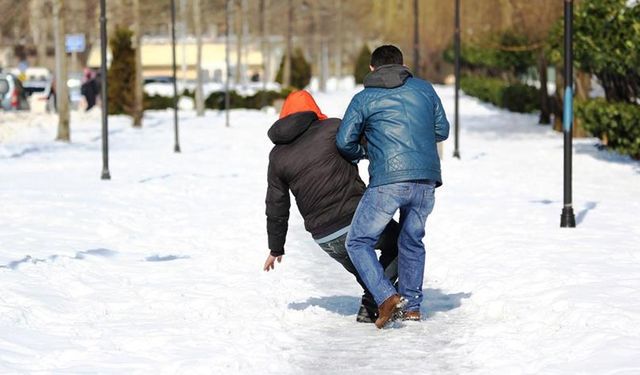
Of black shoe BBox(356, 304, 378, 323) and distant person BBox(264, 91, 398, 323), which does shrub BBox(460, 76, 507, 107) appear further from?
distant person BBox(264, 91, 398, 323)

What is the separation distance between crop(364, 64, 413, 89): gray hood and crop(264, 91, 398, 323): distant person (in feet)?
1.35

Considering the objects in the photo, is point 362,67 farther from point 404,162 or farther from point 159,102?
point 404,162

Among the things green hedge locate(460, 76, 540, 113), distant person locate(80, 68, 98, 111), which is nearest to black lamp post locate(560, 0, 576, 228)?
green hedge locate(460, 76, 540, 113)

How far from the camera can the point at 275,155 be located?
9.01 metres

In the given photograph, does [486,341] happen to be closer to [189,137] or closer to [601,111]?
[601,111]

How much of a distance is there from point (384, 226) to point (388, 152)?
47cm

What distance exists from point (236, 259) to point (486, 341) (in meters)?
4.89

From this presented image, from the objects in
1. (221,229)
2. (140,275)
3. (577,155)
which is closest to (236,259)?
(140,275)

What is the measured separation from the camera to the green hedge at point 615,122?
2448 centimetres

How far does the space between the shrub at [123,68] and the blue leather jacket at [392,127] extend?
135 ft

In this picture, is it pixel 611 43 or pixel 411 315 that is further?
pixel 611 43

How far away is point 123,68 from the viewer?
49938 millimetres

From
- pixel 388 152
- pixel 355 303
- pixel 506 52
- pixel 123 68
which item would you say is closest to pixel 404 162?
pixel 388 152

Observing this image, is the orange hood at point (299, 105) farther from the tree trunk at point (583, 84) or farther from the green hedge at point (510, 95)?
the green hedge at point (510, 95)
